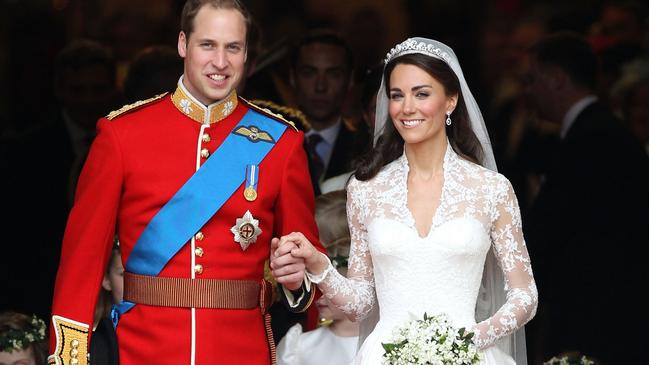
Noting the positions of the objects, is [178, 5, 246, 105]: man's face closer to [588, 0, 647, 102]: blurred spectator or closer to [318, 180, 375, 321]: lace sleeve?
[318, 180, 375, 321]: lace sleeve

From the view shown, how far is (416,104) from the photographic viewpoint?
511cm

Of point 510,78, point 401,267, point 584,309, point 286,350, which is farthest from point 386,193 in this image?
point 510,78

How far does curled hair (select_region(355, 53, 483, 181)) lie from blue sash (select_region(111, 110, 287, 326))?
525 millimetres

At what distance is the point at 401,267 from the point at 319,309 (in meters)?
1.01

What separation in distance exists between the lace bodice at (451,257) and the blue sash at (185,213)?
1.46 ft

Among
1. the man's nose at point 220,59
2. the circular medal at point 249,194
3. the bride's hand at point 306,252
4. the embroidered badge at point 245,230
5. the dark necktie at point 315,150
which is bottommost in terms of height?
the bride's hand at point 306,252

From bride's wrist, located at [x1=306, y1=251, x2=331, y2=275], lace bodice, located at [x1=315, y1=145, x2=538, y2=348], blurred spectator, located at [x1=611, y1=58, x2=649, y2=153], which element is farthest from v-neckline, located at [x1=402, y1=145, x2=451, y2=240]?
blurred spectator, located at [x1=611, y1=58, x2=649, y2=153]

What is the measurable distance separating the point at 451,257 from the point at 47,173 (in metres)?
3.25

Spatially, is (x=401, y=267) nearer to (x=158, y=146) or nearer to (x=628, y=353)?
(x=158, y=146)

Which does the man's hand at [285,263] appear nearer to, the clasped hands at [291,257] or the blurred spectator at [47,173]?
the clasped hands at [291,257]

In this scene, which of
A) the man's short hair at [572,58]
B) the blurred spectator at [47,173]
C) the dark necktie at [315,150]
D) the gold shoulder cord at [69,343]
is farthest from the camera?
the man's short hair at [572,58]

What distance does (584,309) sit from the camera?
7.52m

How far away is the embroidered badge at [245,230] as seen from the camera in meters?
4.99

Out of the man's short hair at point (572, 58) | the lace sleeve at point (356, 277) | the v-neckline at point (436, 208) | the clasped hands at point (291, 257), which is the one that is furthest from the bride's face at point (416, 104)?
the man's short hair at point (572, 58)
